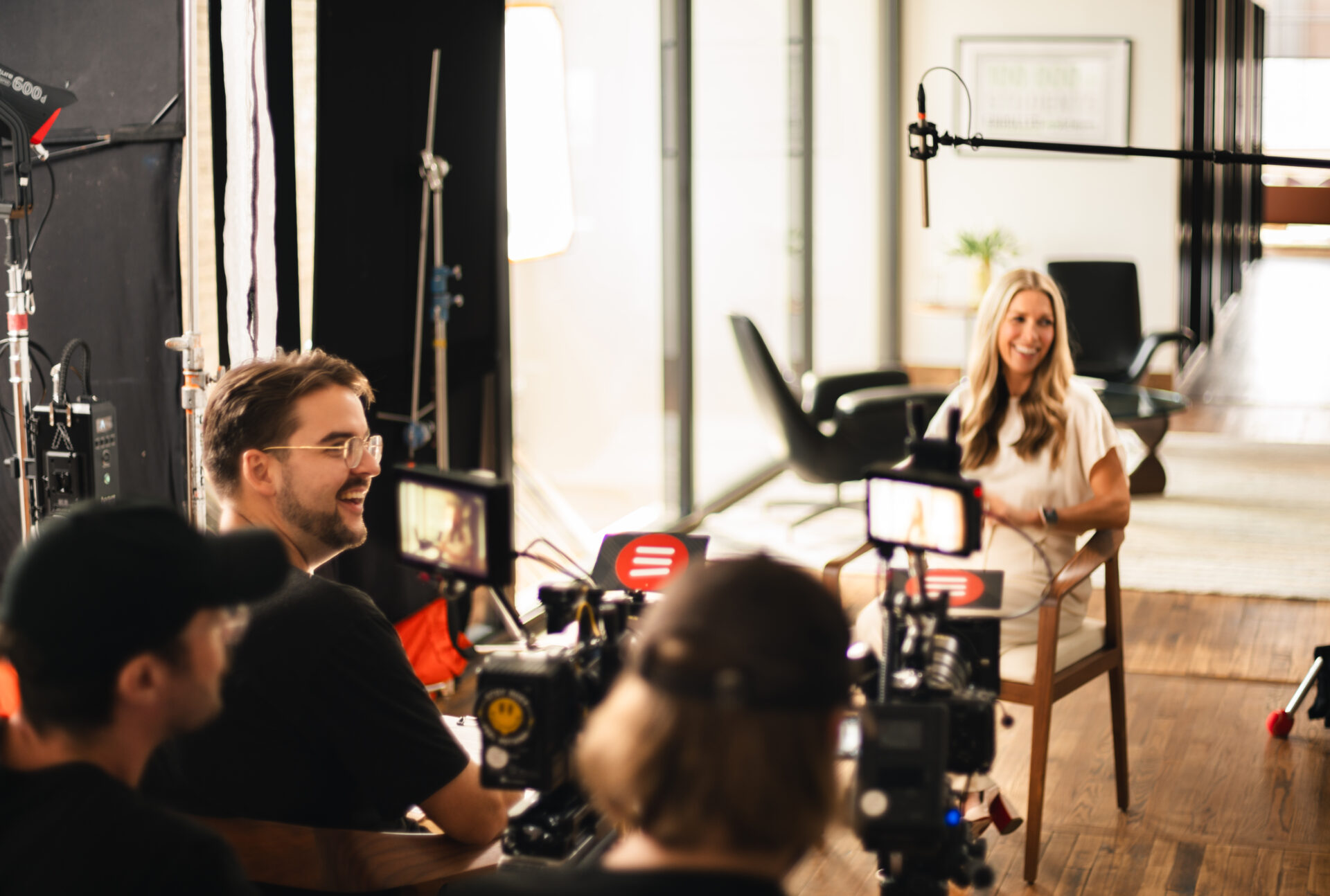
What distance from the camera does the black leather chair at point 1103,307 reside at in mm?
7324

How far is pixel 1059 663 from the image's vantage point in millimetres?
2875

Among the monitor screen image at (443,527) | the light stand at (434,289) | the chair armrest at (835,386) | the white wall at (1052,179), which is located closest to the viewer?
the monitor screen image at (443,527)

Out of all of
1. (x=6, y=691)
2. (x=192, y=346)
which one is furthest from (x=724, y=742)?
(x=192, y=346)

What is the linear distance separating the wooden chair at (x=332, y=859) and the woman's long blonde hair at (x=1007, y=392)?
1.75 metres

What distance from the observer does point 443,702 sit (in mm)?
3799

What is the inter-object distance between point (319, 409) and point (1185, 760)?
8.01ft

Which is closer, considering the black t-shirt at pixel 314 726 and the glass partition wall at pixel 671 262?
the black t-shirt at pixel 314 726

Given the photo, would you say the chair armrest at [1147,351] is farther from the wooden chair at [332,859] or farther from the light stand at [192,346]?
the wooden chair at [332,859]

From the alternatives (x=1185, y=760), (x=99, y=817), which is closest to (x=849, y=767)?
(x=1185, y=760)

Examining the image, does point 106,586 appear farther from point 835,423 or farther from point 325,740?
point 835,423

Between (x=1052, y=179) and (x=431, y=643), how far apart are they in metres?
5.93

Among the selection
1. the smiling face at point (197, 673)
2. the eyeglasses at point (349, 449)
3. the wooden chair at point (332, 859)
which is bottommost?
the wooden chair at point (332, 859)

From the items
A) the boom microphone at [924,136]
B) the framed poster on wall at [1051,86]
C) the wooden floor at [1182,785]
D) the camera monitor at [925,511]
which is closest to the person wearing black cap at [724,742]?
the camera monitor at [925,511]

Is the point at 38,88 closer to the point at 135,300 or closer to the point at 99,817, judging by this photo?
the point at 135,300
